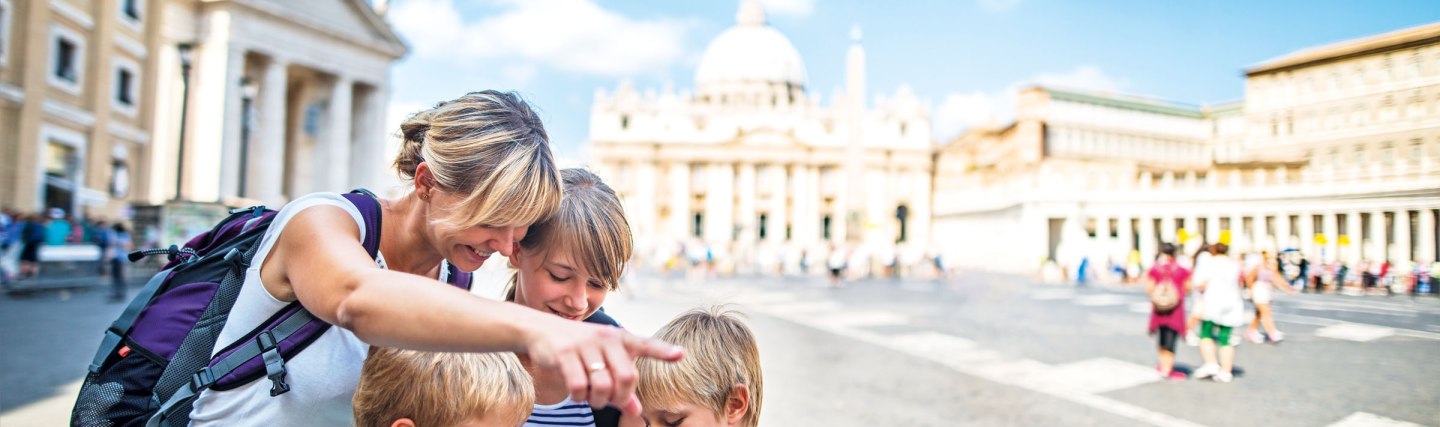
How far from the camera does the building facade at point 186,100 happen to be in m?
20.0

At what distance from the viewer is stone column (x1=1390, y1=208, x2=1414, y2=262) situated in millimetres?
4242

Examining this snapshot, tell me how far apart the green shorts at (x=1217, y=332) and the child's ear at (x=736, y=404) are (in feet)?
21.8

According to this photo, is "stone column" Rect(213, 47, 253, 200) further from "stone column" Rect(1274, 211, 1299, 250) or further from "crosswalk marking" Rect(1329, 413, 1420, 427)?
"crosswalk marking" Rect(1329, 413, 1420, 427)

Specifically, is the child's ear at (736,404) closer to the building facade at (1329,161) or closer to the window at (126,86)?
the building facade at (1329,161)

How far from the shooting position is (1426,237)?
414cm

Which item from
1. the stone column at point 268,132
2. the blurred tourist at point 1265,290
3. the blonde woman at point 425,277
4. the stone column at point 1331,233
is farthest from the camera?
the stone column at point 268,132

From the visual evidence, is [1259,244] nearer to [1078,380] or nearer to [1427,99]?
[1078,380]

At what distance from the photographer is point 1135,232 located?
16.3 meters

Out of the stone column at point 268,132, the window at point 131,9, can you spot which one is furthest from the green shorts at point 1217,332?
the stone column at point 268,132

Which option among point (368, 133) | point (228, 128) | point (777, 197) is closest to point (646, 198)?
point (777, 197)

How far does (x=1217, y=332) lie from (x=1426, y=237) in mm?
3597

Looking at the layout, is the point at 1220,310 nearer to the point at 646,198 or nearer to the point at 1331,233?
the point at 1331,233

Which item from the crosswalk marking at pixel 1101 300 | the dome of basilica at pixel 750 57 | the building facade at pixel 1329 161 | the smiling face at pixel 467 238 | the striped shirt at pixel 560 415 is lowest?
the crosswalk marking at pixel 1101 300

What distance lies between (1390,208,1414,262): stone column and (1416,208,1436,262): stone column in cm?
6
